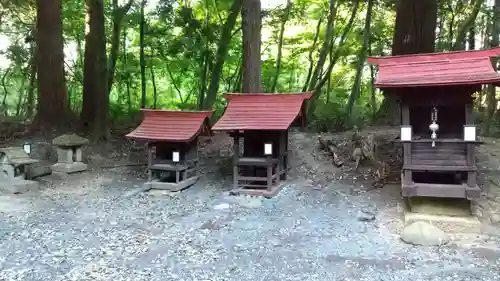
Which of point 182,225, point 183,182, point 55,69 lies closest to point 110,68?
point 55,69

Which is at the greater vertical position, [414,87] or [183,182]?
[414,87]

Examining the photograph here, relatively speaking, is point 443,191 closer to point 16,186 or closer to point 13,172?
point 16,186

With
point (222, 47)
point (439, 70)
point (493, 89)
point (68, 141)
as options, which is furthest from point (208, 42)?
point (439, 70)

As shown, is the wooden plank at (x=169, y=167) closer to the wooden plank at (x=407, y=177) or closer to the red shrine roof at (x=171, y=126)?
the red shrine roof at (x=171, y=126)

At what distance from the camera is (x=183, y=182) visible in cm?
841

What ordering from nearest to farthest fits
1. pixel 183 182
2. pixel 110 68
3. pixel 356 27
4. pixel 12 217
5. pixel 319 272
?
pixel 319 272, pixel 12 217, pixel 183 182, pixel 110 68, pixel 356 27

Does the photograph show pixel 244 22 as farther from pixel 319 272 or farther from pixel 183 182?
pixel 319 272

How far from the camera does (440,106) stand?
20.9 ft

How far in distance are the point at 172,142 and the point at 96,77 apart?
4.78 m

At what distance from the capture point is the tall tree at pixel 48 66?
1193 cm

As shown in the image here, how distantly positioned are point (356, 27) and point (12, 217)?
11.9 metres

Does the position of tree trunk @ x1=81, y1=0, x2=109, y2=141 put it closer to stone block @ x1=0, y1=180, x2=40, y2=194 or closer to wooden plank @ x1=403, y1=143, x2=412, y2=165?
stone block @ x1=0, y1=180, x2=40, y2=194

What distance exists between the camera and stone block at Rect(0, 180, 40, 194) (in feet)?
27.3

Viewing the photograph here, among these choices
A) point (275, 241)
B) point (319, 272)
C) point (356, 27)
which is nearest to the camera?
point (319, 272)
